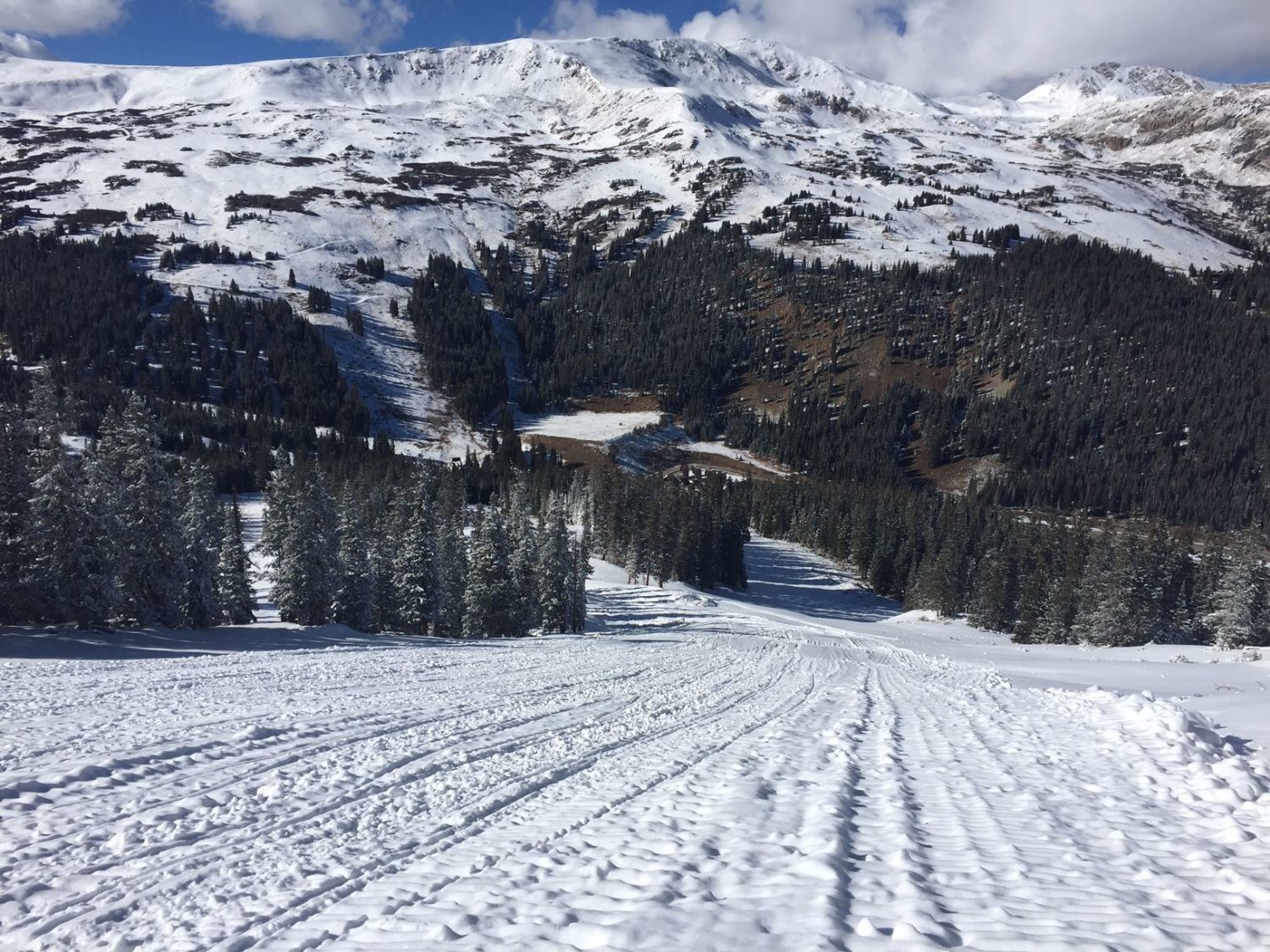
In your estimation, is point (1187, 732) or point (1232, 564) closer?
point (1187, 732)

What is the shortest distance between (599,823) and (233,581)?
37842 mm

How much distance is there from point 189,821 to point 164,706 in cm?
598

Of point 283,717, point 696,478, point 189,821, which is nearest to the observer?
point 189,821

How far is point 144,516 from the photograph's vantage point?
28438mm

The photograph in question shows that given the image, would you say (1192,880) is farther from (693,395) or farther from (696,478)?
(693,395)

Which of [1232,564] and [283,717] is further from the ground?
[1232,564]

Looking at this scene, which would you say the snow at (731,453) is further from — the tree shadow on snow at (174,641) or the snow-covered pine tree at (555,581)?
the tree shadow on snow at (174,641)

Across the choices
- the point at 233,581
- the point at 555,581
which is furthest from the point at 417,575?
the point at 233,581

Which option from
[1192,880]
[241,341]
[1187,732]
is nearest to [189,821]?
[1192,880]

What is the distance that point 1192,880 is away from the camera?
21.0 feet

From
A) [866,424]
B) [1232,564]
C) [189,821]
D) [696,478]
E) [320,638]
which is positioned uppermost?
[866,424]

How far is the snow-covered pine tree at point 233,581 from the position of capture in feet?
122

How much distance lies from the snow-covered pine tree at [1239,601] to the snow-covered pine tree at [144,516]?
58178mm

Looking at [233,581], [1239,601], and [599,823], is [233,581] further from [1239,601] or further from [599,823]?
[1239,601]
